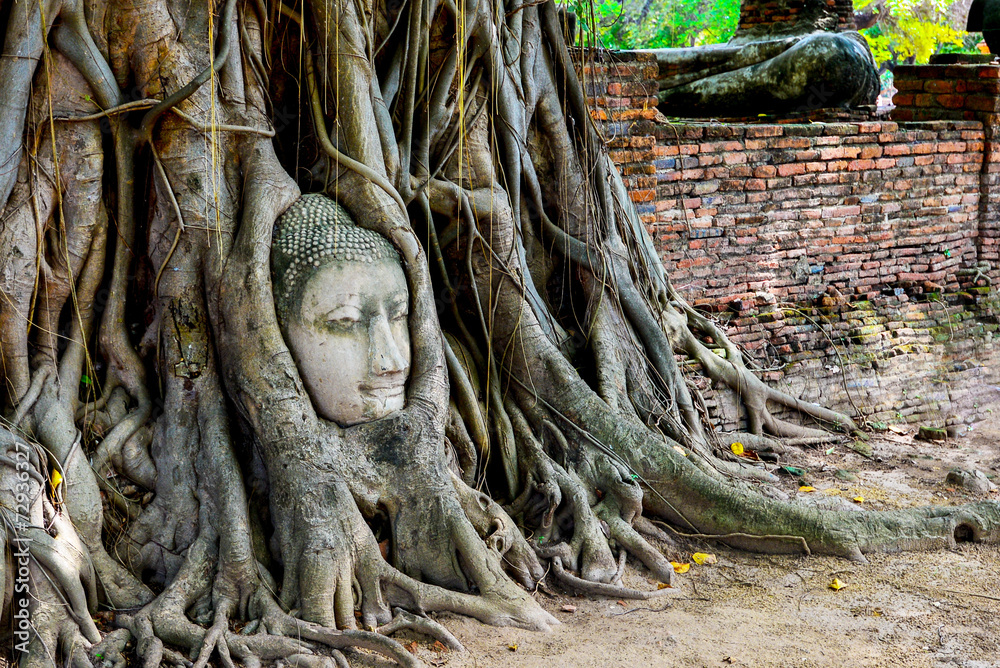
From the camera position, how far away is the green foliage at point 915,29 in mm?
15140

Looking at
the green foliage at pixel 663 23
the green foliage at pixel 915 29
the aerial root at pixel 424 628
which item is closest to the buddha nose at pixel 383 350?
the aerial root at pixel 424 628

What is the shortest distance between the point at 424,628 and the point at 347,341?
109cm

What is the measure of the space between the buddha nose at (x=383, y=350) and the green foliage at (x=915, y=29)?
1289 cm

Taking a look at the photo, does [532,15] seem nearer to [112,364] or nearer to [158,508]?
[112,364]

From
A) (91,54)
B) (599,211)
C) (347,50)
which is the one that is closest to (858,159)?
(599,211)

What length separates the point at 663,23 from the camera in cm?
2167

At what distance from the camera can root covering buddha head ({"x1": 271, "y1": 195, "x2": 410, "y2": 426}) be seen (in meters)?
3.66

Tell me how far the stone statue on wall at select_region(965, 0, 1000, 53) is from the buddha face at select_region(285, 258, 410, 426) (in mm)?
7706

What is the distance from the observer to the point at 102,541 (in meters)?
3.49

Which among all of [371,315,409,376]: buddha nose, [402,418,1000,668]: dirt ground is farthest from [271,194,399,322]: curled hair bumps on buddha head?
[402,418,1000,668]: dirt ground

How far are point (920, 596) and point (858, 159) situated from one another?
4.14 metres

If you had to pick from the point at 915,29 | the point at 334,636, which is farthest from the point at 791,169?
the point at 915,29

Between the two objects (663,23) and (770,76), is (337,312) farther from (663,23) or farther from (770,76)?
(663,23)

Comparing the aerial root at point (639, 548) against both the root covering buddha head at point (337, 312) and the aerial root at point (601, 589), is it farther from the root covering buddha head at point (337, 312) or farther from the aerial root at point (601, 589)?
the root covering buddha head at point (337, 312)
